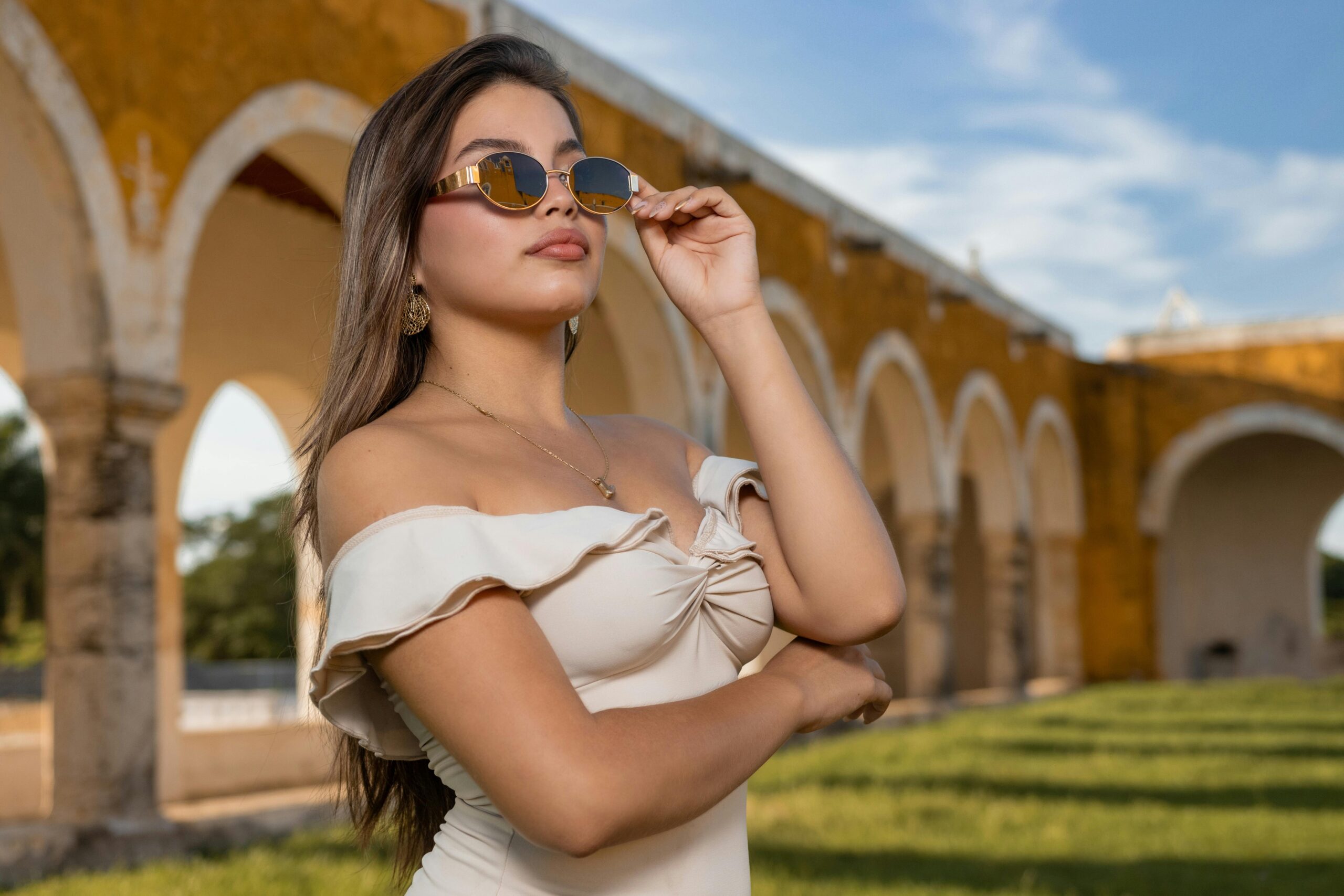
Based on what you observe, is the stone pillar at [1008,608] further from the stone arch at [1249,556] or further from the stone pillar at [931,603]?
the stone arch at [1249,556]

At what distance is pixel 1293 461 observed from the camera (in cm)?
2248

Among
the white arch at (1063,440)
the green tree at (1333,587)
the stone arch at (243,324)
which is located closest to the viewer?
the stone arch at (243,324)

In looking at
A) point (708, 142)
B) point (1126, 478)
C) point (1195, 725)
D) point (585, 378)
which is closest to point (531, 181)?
point (708, 142)

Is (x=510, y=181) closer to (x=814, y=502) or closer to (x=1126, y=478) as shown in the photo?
(x=814, y=502)

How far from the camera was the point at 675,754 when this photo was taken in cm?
125

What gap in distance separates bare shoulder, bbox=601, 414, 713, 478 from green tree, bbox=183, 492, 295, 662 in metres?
30.0

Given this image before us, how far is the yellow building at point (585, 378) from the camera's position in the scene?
19.5 ft

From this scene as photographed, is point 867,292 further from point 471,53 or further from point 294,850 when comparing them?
point 471,53

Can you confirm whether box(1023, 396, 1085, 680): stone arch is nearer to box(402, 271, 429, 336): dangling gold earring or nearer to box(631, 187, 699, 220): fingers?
box(631, 187, 699, 220): fingers

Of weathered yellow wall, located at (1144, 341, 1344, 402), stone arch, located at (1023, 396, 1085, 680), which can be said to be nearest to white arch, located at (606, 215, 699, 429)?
stone arch, located at (1023, 396, 1085, 680)

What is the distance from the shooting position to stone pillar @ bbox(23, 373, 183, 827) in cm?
580

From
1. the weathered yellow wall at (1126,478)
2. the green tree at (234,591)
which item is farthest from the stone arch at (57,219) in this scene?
the green tree at (234,591)

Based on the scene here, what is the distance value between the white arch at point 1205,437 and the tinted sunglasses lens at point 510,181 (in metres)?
20.2

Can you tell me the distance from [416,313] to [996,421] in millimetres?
16792
